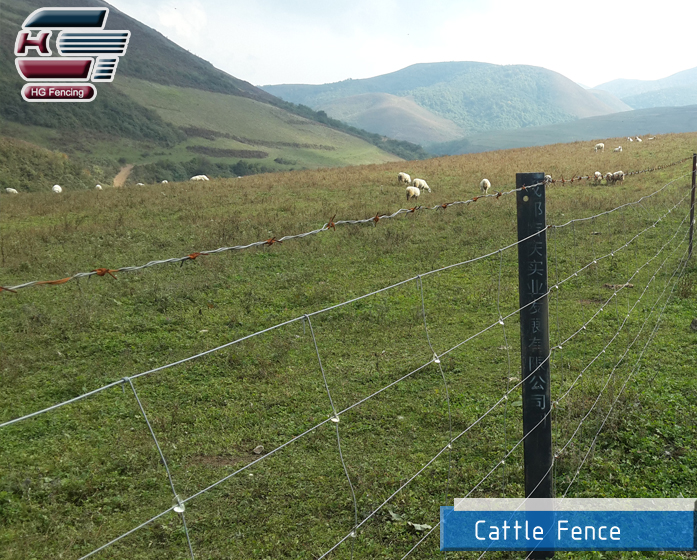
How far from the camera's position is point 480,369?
7523mm

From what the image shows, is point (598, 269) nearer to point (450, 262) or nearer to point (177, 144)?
point (450, 262)

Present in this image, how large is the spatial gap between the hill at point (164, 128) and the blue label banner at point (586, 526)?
65.6 m

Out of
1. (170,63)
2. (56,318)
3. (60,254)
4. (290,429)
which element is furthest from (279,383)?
(170,63)

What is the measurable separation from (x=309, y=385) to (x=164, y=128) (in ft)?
325

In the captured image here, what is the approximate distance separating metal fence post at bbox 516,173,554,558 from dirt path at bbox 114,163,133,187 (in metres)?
63.7

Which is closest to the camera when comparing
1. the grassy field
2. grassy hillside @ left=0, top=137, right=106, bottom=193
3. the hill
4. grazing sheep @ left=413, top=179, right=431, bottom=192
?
the grassy field

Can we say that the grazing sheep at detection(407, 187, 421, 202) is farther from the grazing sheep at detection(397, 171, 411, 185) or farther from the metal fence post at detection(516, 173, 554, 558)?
the metal fence post at detection(516, 173, 554, 558)

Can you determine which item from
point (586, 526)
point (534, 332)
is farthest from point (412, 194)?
point (534, 332)

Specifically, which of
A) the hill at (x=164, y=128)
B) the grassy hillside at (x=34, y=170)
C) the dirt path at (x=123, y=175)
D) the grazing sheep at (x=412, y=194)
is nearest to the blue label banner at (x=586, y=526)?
the grazing sheep at (x=412, y=194)

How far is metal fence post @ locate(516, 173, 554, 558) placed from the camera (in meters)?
3.42

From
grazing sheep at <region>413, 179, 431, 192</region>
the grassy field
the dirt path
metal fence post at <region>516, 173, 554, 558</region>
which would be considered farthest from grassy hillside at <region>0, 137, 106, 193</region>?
metal fence post at <region>516, 173, 554, 558</region>

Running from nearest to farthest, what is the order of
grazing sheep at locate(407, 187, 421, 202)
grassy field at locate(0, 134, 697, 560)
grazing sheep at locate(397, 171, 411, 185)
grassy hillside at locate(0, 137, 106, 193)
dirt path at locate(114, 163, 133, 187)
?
grassy field at locate(0, 134, 697, 560) < grazing sheep at locate(407, 187, 421, 202) < grazing sheep at locate(397, 171, 411, 185) < grassy hillside at locate(0, 137, 106, 193) < dirt path at locate(114, 163, 133, 187)

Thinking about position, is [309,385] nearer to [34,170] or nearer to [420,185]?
[420,185]

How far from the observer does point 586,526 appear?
4355mm
